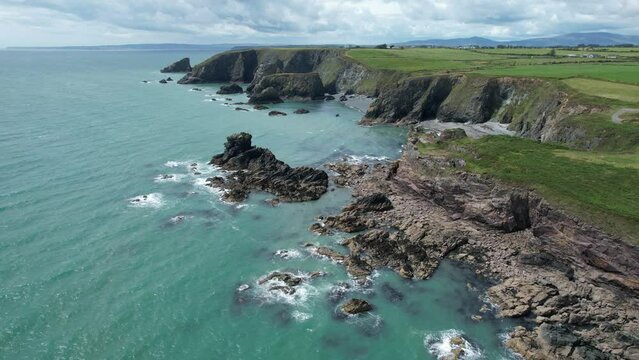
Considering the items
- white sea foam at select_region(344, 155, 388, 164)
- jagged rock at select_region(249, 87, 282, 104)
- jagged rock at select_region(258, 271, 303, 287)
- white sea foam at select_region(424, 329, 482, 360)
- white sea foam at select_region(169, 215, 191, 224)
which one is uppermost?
jagged rock at select_region(249, 87, 282, 104)

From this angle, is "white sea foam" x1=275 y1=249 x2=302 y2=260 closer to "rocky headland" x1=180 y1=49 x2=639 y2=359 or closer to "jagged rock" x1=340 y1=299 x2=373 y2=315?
"rocky headland" x1=180 y1=49 x2=639 y2=359

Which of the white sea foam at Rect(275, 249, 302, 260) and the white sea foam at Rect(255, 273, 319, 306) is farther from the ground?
the white sea foam at Rect(275, 249, 302, 260)

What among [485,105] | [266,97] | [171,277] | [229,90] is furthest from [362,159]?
[229,90]

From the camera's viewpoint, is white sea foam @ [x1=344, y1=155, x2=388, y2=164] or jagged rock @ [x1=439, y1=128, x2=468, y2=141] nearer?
jagged rock @ [x1=439, y1=128, x2=468, y2=141]

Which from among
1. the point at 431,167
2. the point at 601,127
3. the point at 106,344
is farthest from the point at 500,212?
the point at 106,344

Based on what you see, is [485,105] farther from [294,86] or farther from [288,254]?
[288,254]

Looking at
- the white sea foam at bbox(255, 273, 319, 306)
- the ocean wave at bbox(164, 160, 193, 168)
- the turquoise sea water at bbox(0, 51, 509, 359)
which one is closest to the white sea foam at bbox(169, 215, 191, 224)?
the turquoise sea water at bbox(0, 51, 509, 359)

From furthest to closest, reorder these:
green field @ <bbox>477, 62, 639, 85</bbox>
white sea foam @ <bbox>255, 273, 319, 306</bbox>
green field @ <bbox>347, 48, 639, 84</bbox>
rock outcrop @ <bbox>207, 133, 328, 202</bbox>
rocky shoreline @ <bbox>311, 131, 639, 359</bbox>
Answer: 1. green field @ <bbox>347, 48, 639, 84</bbox>
2. green field @ <bbox>477, 62, 639, 85</bbox>
3. rock outcrop @ <bbox>207, 133, 328, 202</bbox>
4. white sea foam @ <bbox>255, 273, 319, 306</bbox>
5. rocky shoreline @ <bbox>311, 131, 639, 359</bbox>

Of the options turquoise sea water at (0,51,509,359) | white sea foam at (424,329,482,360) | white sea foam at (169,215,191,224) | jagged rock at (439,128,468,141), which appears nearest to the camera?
white sea foam at (424,329,482,360)
